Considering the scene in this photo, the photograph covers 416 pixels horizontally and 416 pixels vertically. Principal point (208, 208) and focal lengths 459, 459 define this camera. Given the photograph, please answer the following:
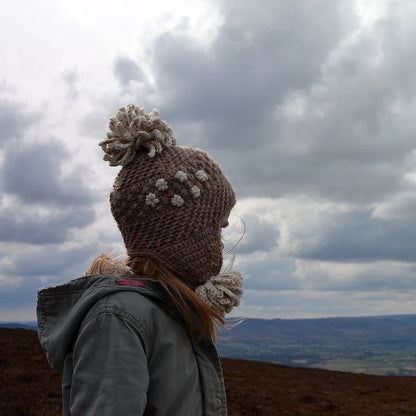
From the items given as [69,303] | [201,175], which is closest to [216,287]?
[201,175]

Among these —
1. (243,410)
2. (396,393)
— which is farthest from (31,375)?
(396,393)

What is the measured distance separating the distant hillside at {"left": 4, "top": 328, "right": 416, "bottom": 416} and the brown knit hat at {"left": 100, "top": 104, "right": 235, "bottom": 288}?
905 centimetres

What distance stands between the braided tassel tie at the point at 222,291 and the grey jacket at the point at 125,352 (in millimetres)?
210

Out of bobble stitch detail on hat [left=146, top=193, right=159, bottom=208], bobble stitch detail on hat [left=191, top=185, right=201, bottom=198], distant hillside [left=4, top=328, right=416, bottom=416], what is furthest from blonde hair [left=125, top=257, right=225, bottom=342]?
distant hillside [left=4, top=328, right=416, bottom=416]

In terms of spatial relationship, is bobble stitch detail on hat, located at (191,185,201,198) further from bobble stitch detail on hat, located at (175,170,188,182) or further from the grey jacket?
the grey jacket

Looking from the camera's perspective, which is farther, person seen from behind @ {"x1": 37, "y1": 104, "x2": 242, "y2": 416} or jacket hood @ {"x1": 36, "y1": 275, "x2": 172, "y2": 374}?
jacket hood @ {"x1": 36, "y1": 275, "x2": 172, "y2": 374}

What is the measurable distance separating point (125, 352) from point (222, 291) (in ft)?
2.78

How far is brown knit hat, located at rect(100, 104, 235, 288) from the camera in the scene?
2.33 meters

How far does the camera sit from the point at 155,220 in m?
2.33

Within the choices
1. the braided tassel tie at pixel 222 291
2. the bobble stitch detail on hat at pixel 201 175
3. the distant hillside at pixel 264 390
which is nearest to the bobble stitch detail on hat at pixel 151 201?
the bobble stitch detail on hat at pixel 201 175

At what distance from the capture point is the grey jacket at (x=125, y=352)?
65.4 inches

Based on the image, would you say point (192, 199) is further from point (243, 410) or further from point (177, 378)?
point (243, 410)

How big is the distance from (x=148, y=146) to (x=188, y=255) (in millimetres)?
623

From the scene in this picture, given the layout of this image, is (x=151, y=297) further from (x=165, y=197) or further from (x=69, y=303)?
(x=165, y=197)
